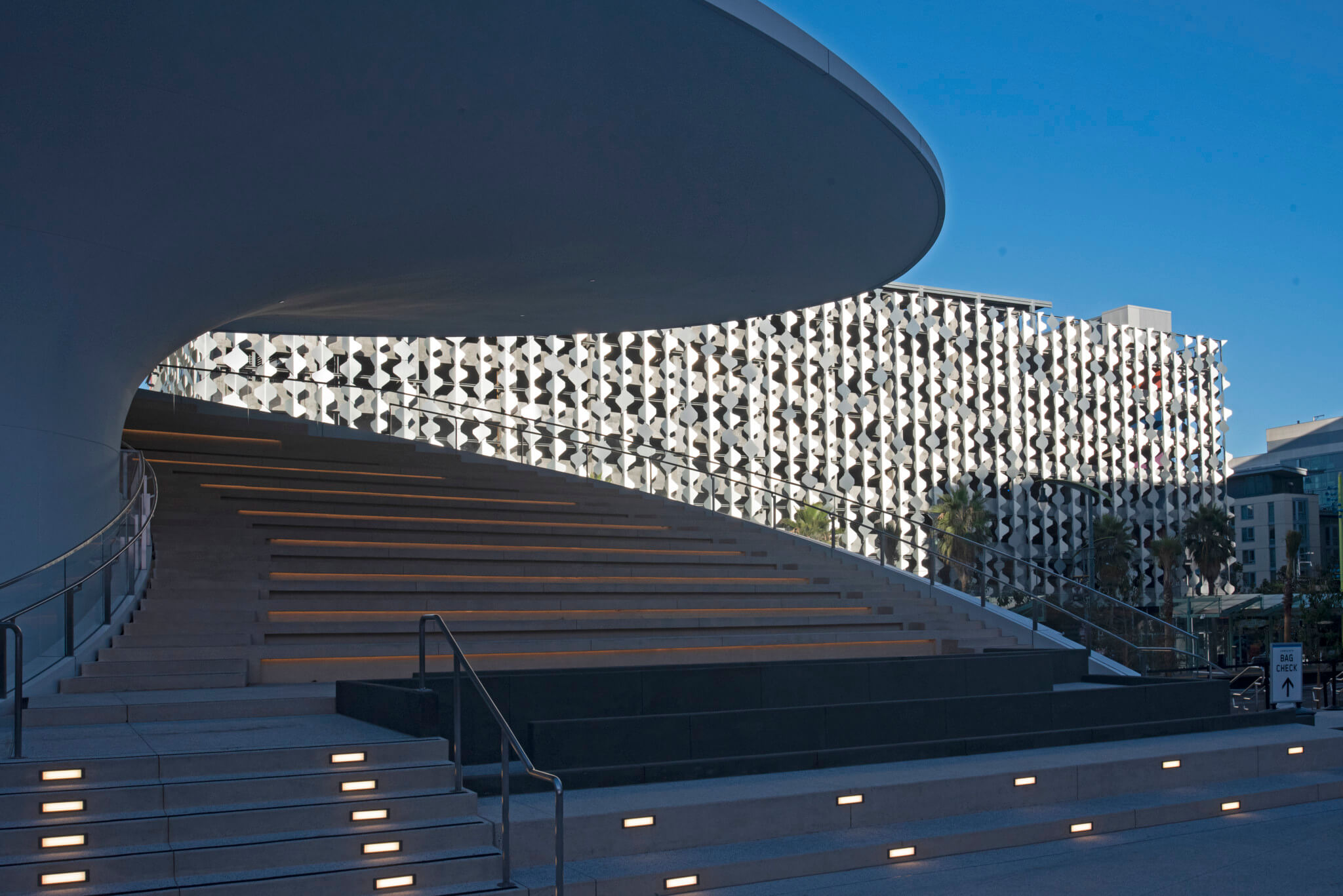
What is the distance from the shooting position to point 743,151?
1103 cm

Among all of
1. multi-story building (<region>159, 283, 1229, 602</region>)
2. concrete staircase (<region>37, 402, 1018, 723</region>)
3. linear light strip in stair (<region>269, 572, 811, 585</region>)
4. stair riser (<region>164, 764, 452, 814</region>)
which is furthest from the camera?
multi-story building (<region>159, 283, 1229, 602</region>)

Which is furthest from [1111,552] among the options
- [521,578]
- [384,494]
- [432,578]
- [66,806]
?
[66,806]

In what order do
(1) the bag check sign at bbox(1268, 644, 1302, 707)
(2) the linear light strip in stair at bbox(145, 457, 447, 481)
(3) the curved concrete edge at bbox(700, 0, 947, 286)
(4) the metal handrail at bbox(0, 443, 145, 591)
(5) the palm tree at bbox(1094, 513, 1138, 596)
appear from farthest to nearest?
(5) the palm tree at bbox(1094, 513, 1138, 596) < (2) the linear light strip in stair at bbox(145, 457, 447, 481) < (1) the bag check sign at bbox(1268, 644, 1302, 707) < (4) the metal handrail at bbox(0, 443, 145, 591) < (3) the curved concrete edge at bbox(700, 0, 947, 286)

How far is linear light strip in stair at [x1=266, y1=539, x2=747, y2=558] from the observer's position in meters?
14.6

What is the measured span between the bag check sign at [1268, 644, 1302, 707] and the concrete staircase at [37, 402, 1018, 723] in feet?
10.6

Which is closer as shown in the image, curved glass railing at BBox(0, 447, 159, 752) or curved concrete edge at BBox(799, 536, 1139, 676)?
curved glass railing at BBox(0, 447, 159, 752)

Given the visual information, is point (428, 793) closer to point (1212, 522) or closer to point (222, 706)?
point (222, 706)

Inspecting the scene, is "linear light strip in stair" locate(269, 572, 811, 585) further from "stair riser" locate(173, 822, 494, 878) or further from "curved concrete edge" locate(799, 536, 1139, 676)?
"stair riser" locate(173, 822, 494, 878)

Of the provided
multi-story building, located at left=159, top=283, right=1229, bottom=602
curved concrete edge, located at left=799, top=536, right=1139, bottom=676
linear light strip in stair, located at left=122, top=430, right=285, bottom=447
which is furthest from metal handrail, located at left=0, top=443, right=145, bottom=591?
multi-story building, located at left=159, top=283, right=1229, bottom=602

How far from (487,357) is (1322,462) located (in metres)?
Result: 81.9

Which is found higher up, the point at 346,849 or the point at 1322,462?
the point at 1322,462

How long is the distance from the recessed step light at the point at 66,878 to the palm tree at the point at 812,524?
14.4m

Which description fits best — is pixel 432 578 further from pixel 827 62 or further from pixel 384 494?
pixel 827 62

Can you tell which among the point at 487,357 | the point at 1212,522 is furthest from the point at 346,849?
the point at 1212,522
